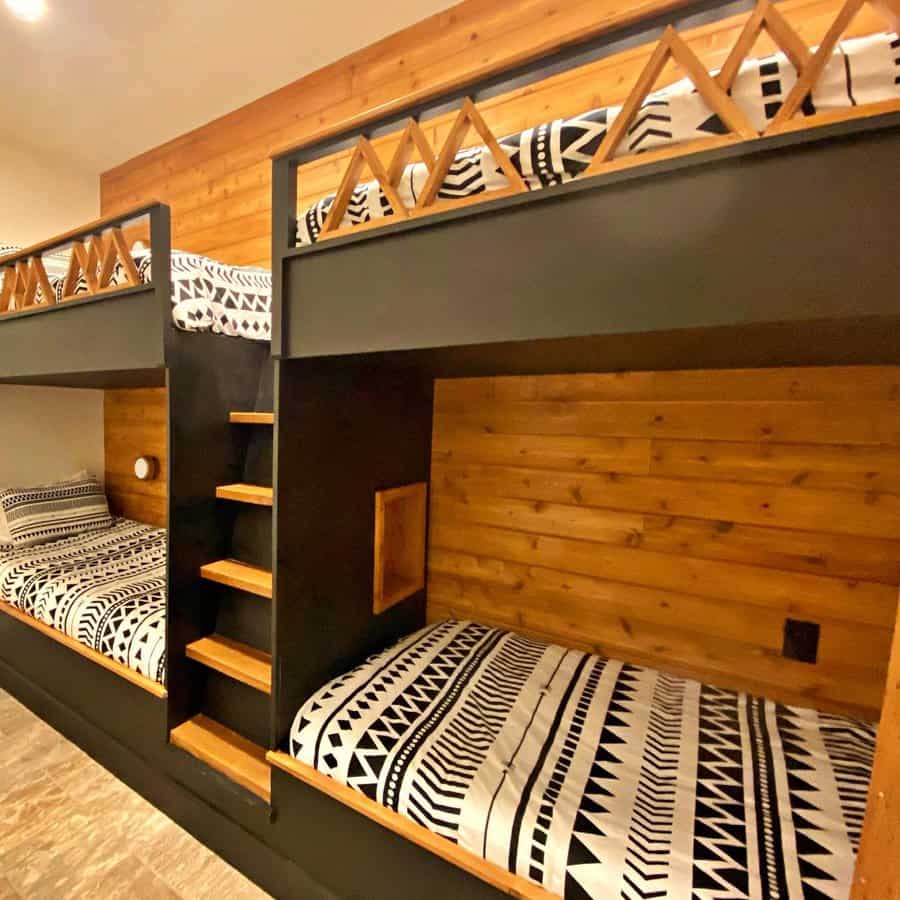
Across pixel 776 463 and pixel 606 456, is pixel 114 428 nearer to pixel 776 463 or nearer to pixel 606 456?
pixel 606 456

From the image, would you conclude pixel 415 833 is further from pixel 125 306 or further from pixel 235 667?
pixel 125 306

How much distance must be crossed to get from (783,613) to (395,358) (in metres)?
1.41

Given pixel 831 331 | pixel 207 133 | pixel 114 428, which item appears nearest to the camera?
pixel 831 331

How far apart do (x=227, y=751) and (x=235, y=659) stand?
28 cm

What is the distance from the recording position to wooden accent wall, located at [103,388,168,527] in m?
3.01

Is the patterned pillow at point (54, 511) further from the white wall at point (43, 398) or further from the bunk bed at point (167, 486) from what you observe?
the bunk bed at point (167, 486)

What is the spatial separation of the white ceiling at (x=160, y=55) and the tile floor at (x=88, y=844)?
A: 290 centimetres

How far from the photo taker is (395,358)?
53.6 inches

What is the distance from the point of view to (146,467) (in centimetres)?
295

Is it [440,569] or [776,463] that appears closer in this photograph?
[776,463]

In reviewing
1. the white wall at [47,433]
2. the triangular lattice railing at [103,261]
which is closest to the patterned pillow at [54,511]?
the white wall at [47,433]

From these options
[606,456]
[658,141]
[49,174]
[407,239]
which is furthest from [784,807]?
[49,174]

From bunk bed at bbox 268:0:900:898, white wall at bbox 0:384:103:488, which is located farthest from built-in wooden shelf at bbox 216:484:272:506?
white wall at bbox 0:384:103:488

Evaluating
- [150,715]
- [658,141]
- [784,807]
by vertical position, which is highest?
[658,141]
